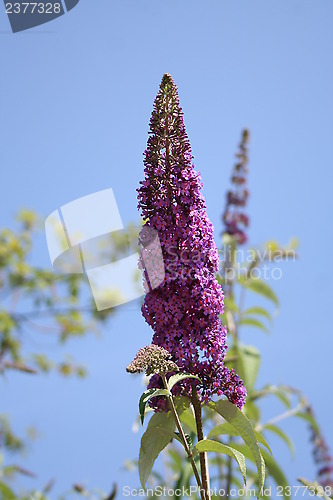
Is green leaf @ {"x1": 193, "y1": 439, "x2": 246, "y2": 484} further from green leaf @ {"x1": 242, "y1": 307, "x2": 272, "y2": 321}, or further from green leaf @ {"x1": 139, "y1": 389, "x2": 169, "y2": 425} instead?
green leaf @ {"x1": 242, "y1": 307, "x2": 272, "y2": 321}

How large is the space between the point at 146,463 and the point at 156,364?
275mm

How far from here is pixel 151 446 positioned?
55.7 inches

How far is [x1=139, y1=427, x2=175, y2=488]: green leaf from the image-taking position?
1399 millimetres

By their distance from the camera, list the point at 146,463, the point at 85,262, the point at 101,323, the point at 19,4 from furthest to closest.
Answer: the point at 101,323 → the point at 85,262 → the point at 19,4 → the point at 146,463

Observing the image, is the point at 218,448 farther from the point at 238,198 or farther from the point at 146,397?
the point at 238,198

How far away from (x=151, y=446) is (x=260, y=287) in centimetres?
235

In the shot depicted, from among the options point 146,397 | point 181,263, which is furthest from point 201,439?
point 181,263

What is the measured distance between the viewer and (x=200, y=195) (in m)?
1.53

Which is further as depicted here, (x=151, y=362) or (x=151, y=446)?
(x=151, y=446)

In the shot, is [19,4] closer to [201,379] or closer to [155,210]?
[155,210]

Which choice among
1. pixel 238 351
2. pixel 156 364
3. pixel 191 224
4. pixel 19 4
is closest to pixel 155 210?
pixel 191 224

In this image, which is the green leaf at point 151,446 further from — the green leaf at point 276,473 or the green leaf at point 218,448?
the green leaf at point 276,473

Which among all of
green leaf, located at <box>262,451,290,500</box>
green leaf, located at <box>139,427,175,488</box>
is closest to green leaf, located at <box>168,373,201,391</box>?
green leaf, located at <box>139,427,175,488</box>

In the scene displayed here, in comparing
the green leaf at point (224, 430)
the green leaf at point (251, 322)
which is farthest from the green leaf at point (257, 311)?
the green leaf at point (224, 430)
